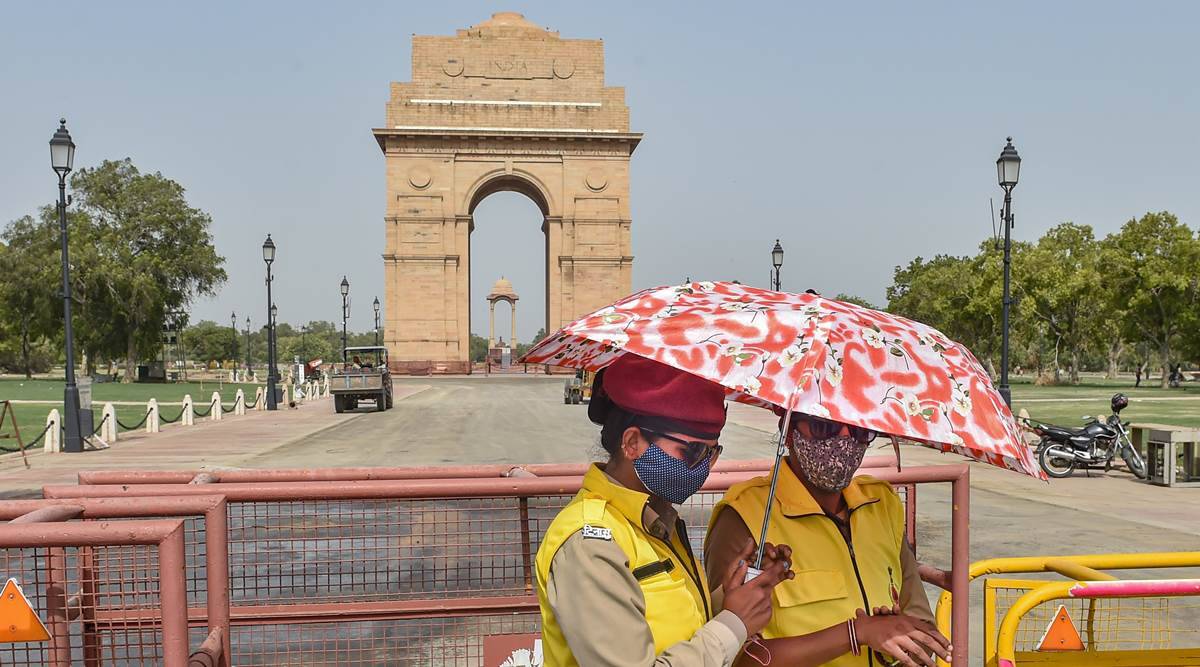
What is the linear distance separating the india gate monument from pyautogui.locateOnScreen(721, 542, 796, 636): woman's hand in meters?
62.8

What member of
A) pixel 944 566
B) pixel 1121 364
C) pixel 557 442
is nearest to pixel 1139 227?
pixel 557 442

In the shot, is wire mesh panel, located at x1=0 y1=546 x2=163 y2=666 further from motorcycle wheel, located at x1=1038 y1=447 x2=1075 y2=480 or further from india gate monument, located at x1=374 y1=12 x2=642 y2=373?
india gate monument, located at x1=374 y1=12 x2=642 y2=373

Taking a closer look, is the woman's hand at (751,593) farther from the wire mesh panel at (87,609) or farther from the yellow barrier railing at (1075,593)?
the wire mesh panel at (87,609)

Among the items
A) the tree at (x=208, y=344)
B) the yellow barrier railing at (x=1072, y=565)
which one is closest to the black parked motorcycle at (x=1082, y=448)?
the yellow barrier railing at (x=1072, y=565)

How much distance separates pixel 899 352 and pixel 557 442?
17395mm

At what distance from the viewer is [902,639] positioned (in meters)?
2.60

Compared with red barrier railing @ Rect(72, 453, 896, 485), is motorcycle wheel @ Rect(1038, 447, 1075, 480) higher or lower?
lower

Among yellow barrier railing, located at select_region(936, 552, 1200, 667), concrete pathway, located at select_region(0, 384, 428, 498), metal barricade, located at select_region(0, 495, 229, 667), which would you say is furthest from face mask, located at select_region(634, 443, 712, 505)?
concrete pathway, located at select_region(0, 384, 428, 498)

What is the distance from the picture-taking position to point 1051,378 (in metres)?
62.8

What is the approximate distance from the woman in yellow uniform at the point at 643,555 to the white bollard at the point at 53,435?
789 inches

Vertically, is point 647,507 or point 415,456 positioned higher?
point 647,507

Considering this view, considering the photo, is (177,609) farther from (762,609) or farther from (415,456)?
(415,456)

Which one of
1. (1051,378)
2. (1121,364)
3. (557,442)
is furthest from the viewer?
(1121,364)

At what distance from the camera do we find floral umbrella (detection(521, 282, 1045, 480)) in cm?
243
